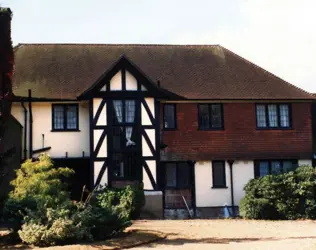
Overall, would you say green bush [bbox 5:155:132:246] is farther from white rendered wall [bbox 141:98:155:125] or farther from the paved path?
white rendered wall [bbox 141:98:155:125]

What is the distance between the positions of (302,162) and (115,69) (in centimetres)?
1185

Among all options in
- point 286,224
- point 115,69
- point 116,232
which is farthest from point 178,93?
point 116,232

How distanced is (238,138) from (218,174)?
229 centimetres

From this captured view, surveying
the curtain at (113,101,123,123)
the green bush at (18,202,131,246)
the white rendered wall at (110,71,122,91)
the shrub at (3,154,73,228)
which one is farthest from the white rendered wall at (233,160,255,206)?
the green bush at (18,202,131,246)

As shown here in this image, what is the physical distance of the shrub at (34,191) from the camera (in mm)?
17445

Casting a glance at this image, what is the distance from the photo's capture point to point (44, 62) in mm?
30844

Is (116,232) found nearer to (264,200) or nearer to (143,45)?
(264,200)

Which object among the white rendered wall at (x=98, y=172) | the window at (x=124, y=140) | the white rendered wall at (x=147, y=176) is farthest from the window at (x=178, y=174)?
the white rendered wall at (x=98, y=172)

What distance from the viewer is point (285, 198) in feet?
83.7

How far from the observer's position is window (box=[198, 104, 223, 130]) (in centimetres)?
2958

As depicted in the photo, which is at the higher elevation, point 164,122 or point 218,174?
point 164,122

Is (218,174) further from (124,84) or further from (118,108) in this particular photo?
(124,84)

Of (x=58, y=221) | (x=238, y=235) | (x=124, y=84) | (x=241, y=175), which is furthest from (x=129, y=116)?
(x=58, y=221)

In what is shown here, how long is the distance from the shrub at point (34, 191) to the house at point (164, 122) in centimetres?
523
